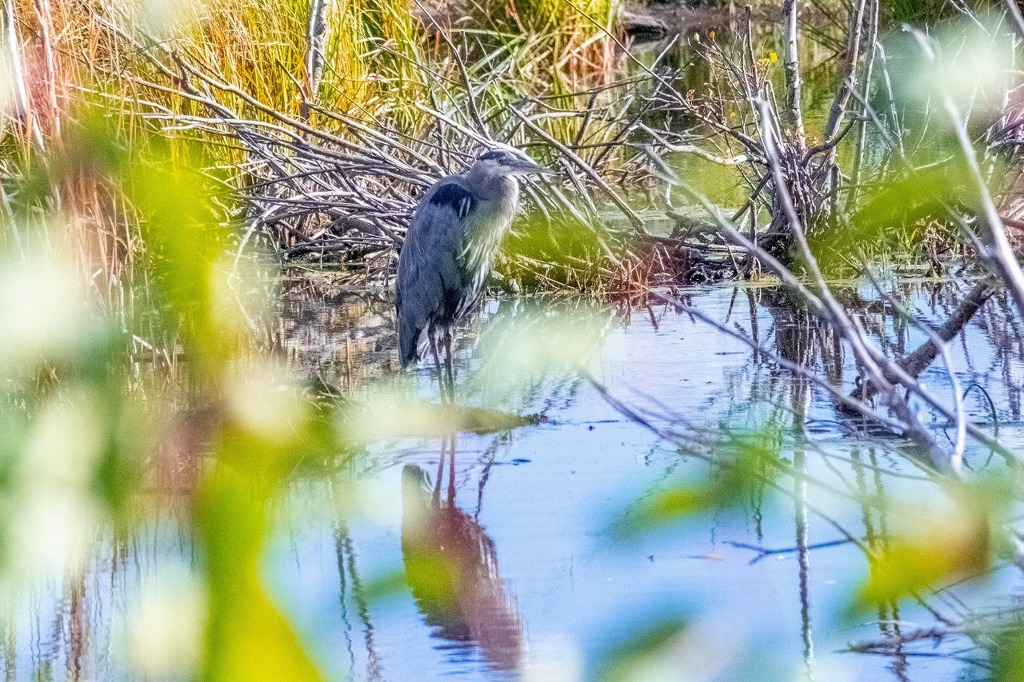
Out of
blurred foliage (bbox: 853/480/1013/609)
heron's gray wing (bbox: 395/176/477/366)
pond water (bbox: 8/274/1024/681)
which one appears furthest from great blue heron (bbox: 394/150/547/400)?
blurred foliage (bbox: 853/480/1013/609)

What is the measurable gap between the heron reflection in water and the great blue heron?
4.15 ft

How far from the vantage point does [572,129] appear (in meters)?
11.6

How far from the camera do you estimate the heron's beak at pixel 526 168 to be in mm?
5766

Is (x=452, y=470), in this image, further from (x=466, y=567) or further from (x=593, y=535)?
(x=593, y=535)

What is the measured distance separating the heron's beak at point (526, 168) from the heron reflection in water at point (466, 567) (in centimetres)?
146

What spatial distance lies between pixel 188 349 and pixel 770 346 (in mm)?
5487

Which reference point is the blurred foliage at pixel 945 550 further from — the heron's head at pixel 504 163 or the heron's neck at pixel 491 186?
the heron's neck at pixel 491 186

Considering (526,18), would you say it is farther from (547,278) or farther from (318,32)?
(547,278)

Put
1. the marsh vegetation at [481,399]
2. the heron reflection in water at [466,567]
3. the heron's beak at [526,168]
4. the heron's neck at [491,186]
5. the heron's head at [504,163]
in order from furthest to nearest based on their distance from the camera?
the heron's neck at [491,186]
the heron's head at [504,163]
the heron's beak at [526,168]
the heron reflection in water at [466,567]
the marsh vegetation at [481,399]

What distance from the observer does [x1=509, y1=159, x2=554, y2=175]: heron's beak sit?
577 cm

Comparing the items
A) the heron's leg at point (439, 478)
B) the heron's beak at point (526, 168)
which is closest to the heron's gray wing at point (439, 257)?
the heron's beak at point (526, 168)

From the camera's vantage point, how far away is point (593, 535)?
0.66 meters

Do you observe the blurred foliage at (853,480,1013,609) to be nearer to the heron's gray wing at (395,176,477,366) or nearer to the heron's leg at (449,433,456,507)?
the heron's leg at (449,433,456,507)

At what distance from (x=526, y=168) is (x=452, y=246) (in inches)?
18.0
